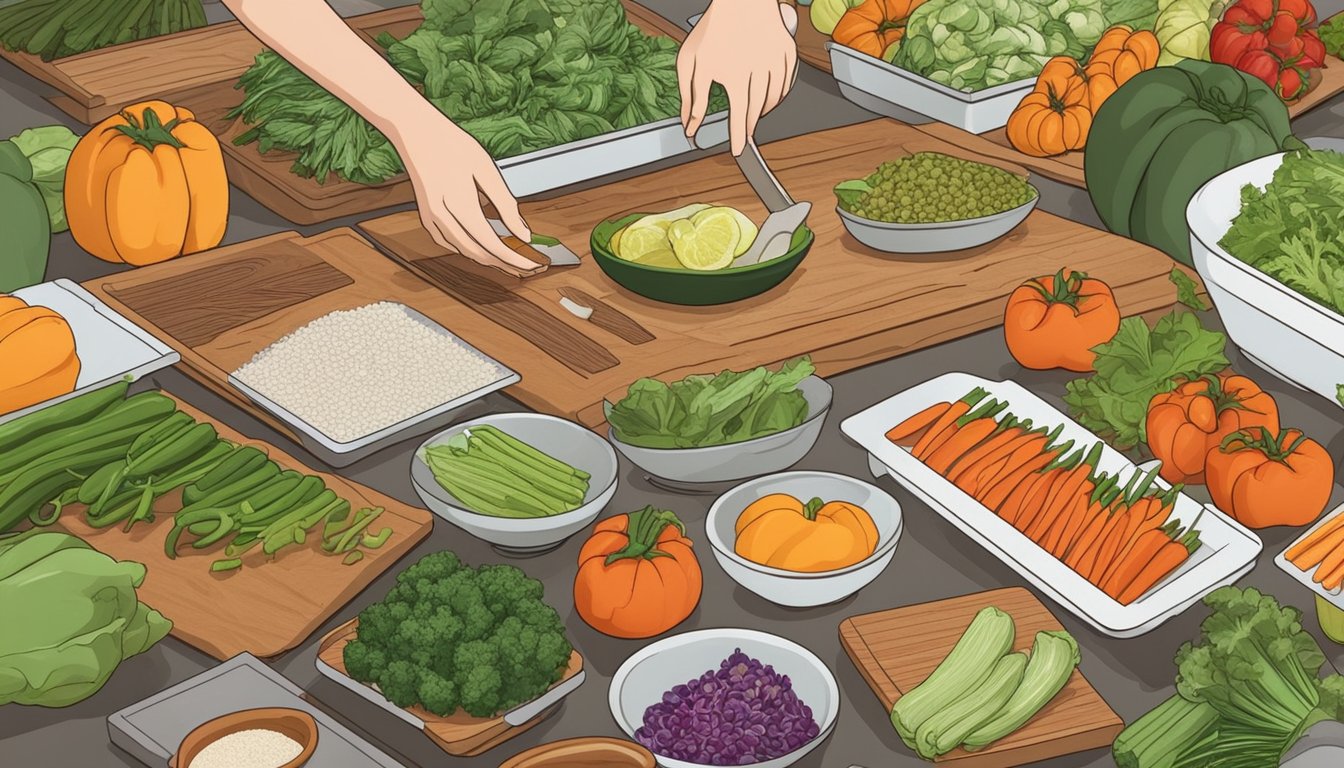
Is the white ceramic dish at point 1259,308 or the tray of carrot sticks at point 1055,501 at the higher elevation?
the white ceramic dish at point 1259,308

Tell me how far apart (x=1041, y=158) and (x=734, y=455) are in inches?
58.6

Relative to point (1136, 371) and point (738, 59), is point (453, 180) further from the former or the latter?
point (1136, 371)

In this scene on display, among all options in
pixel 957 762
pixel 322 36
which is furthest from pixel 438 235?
pixel 957 762

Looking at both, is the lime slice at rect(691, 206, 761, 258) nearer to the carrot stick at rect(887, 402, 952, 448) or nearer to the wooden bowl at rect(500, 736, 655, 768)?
the carrot stick at rect(887, 402, 952, 448)

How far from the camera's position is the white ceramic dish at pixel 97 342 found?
2.64 metres

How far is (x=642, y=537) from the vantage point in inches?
85.1

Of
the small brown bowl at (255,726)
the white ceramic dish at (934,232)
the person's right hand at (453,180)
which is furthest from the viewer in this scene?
the white ceramic dish at (934,232)

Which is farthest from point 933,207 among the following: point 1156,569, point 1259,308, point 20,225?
point 20,225

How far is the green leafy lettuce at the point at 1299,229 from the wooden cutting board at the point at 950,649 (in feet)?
2.62

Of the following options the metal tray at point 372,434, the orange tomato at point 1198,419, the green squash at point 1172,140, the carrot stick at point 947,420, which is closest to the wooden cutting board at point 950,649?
the carrot stick at point 947,420

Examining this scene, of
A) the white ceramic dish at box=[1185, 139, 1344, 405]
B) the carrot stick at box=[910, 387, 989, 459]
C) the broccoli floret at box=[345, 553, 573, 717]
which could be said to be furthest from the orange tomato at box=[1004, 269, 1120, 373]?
the broccoli floret at box=[345, 553, 573, 717]

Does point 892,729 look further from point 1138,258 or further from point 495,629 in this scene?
point 1138,258

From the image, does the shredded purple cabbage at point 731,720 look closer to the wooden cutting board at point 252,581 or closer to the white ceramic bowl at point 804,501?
the white ceramic bowl at point 804,501

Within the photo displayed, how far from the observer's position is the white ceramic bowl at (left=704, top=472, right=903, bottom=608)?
7.32ft
